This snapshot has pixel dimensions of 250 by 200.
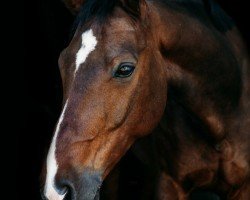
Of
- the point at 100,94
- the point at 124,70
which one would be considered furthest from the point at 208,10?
the point at 100,94

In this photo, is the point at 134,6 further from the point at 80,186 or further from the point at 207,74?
the point at 80,186

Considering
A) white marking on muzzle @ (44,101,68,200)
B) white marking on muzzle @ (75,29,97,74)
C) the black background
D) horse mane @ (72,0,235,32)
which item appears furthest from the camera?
the black background

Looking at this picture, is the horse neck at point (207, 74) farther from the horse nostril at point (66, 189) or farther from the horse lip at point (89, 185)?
the horse nostril at point (66, 189)

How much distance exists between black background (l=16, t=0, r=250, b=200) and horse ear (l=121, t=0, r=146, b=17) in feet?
6.73

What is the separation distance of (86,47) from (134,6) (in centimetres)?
33

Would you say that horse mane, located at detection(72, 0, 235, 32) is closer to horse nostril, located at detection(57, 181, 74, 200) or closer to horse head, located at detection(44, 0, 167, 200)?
horse head, located at detection(44, 0, 167, 200)

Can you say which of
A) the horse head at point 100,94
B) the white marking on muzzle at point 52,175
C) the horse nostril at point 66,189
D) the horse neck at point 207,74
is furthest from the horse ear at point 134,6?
the horse nostril at point 66,189

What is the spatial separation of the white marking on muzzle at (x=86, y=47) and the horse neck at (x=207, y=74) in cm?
42

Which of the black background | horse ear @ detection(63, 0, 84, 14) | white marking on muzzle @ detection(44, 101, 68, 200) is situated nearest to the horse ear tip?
horse ear @ detection(63, 0, 84, 14)

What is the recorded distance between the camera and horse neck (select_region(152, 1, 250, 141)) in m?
2.90

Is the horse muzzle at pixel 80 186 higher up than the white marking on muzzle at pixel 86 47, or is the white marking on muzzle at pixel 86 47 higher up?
the white marking on muzzle at pixel 86 47

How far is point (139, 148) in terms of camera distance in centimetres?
389

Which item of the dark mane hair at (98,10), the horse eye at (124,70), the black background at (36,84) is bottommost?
the black background at (36,84)

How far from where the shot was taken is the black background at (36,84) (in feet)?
15.8
